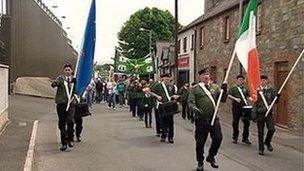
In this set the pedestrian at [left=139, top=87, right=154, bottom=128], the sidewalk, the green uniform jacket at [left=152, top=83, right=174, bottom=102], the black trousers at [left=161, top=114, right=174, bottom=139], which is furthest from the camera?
the pedestrian at [left=139, top=87, right=154, bottom=128]

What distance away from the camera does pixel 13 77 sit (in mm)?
34219

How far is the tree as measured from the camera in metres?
84.1

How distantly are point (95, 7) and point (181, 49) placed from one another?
1211 inches

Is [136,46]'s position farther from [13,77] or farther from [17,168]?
[17,168]

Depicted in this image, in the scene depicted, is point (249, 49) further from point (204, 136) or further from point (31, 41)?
point (31, 41)

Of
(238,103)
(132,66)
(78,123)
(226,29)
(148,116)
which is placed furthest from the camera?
(132,66)

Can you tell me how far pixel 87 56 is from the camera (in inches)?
522

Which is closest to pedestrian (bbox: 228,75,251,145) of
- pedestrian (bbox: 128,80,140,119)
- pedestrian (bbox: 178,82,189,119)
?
pedestrian (bbox: 128,80,140,119)

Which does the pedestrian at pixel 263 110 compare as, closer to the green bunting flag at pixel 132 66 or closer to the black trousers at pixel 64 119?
the black trousers at pixel 64 119

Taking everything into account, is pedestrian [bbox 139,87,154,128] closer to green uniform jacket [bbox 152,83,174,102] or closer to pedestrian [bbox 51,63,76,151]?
green uniform jacket [bbox 152,83,174,102]

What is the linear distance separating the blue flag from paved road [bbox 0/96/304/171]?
1514 millimetres

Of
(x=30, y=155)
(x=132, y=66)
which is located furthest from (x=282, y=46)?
(x=132, y=66)

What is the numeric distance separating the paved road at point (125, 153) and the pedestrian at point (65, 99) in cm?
57

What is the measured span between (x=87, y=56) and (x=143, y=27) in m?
73.2
